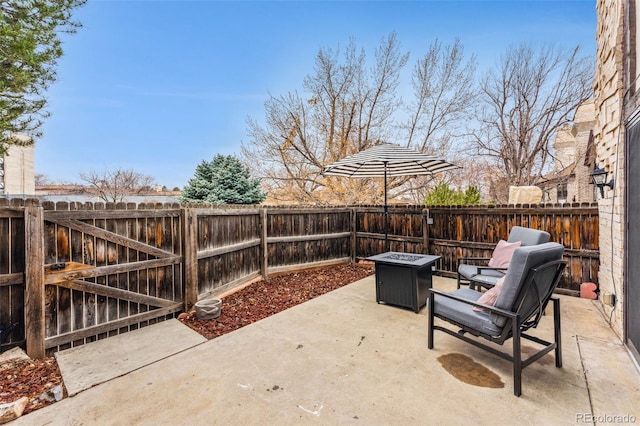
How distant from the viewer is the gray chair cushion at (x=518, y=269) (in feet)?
6.81

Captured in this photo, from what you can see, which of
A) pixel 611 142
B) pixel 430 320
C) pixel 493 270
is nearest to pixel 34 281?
pixel 430 320

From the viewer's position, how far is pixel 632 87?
278cm

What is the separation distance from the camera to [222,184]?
10.2 m

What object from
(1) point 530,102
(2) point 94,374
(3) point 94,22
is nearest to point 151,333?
(2) point 94,374

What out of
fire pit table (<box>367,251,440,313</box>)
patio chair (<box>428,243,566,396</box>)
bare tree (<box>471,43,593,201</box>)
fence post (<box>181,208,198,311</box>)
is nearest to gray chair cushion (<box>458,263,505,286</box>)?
fire pit table (<box>367,251,440,313</box>)

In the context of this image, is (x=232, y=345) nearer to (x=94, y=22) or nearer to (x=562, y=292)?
(x=562, y=292)

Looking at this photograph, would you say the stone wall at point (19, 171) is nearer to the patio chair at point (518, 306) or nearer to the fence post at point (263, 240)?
the fence post at point (263, 240)

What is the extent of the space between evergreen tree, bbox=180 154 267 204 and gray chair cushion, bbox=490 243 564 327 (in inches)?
359

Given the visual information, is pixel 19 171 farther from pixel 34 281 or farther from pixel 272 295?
pixel 272 295

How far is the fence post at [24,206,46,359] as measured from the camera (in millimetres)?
2609

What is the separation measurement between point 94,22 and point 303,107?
7.46 m

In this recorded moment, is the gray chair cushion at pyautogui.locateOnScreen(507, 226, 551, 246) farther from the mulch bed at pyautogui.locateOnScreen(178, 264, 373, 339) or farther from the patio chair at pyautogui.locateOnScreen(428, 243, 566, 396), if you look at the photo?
the mulch bed at pyautogui.locateOnScreen(178, 264, 373, 339)

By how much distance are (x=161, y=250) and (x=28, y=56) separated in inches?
180

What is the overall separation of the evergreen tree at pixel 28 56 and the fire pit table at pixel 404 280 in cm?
696
